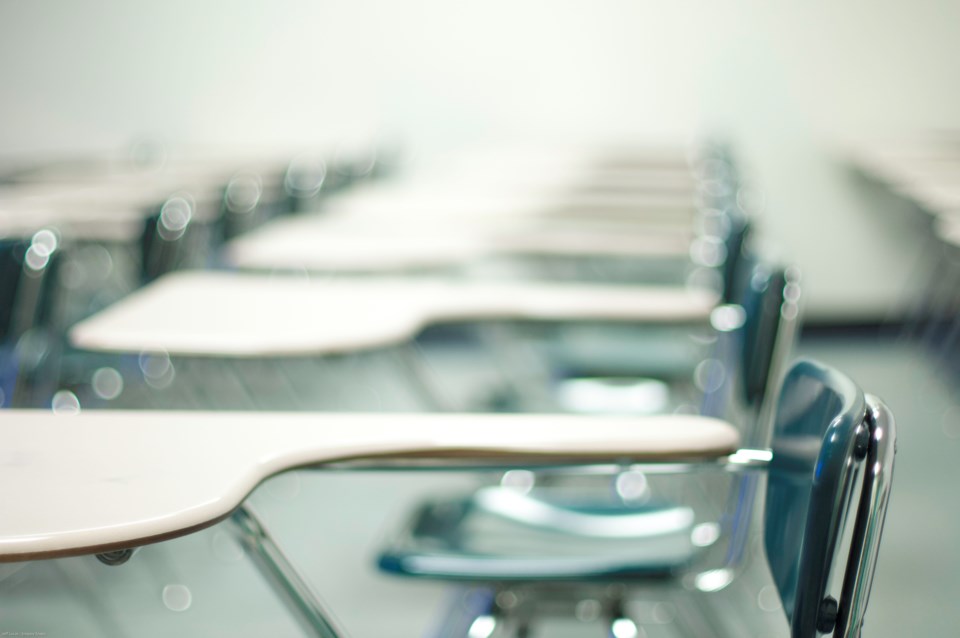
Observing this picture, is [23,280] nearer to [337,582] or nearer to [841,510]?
[337,582]

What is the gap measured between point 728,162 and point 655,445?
2687 millimetres

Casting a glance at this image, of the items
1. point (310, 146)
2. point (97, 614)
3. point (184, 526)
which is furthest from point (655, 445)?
point (310, 146)

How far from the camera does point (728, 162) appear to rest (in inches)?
139

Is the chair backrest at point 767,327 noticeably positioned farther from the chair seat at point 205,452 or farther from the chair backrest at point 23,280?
the chair backrest at point 23,280

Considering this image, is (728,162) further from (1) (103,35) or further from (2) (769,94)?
(1) (103,35)

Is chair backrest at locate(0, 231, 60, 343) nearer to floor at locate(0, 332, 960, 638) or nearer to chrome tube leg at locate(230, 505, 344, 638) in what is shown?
floor at locate(0, 332, 960, 638)

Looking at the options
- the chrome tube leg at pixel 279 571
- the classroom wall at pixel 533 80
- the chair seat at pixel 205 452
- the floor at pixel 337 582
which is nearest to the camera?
the chair seat at pixel 205 452

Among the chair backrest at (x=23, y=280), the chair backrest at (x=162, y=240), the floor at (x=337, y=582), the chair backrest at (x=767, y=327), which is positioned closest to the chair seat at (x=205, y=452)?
the chair backrest at (x=767, y=327)

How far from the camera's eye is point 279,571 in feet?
3.32

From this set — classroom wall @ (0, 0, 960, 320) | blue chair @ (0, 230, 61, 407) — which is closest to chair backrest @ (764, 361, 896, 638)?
blue chair @ (0, 230, 61, 407)

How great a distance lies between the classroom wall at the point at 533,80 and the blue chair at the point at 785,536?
10.9 feet

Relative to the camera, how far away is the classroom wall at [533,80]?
4.54 meters

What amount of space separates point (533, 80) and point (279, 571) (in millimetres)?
3915

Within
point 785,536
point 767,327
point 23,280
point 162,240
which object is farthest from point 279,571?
point 162,240
